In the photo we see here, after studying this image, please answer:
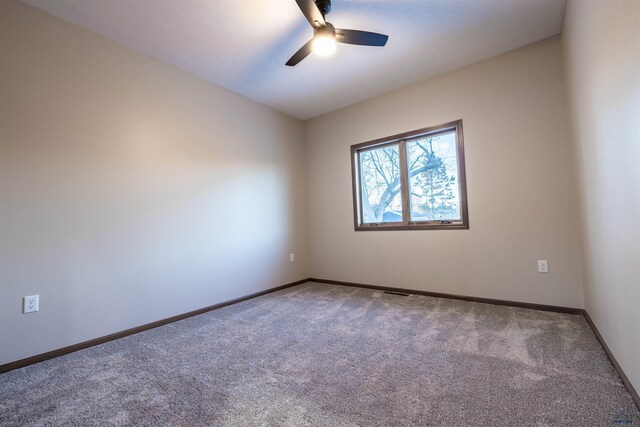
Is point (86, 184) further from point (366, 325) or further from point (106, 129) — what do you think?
point (366, 325)

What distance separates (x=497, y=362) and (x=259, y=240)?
106 inches

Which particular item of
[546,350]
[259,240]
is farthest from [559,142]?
[259,240]

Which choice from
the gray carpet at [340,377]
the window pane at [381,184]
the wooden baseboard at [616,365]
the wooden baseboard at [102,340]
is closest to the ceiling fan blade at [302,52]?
the window pane at [381,184]

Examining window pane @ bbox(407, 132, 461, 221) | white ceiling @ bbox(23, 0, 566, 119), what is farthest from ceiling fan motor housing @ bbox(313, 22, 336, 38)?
window pane @ bbox(407, 132, 461, 221)

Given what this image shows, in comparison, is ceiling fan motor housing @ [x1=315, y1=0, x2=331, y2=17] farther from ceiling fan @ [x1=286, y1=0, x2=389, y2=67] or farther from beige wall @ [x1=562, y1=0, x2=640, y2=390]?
beige wall @ [x1=562, y1=0, x2=640, y2=390]

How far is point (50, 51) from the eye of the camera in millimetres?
2057

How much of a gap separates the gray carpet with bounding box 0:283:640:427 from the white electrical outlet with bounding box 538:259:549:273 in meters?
0.37

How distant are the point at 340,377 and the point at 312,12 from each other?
2231mm

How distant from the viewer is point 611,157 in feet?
4.65

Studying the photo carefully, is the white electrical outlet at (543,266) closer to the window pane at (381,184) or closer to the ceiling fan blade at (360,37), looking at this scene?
the window pane at (381,184)

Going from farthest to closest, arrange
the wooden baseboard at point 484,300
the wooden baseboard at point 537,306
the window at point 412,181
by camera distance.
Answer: the window at point 412,181 → the wooden baseboard at point 484,300 → the wooden baseboard at point 537,306

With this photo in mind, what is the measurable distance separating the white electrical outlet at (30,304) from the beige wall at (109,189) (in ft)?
0.09

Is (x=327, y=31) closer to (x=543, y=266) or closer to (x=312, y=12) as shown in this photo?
(x=312, y=12)

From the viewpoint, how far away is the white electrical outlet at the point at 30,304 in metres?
1.87
